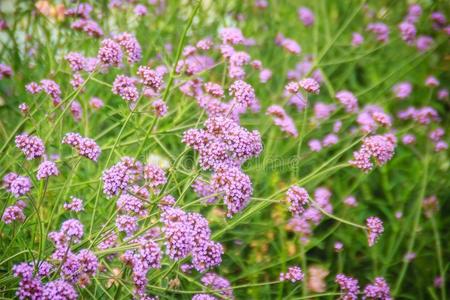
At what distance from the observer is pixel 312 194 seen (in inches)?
105

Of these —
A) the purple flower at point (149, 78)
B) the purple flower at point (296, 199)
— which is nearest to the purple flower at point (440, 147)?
the purple flower at point (296, 199)

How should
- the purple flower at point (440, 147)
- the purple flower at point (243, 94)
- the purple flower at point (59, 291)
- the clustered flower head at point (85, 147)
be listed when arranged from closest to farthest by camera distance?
the purple flower at point (59, 291) < the clustered flower head at point (85, 147) < the purple flower at point (243, 94) < the purple flower at point (440, 147)

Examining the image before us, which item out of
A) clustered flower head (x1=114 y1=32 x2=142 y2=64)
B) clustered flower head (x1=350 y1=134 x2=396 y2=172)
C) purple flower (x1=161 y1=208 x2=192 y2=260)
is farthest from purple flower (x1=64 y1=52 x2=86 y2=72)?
clustered flower head (x1=350 y1=134 x2=396 y2=172)

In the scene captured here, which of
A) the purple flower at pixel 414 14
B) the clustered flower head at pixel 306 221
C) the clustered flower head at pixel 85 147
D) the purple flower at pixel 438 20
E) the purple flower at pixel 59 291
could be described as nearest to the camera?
the purple flower at pixel 59 291

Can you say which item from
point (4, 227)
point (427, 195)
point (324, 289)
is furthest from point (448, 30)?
point (4, 227)

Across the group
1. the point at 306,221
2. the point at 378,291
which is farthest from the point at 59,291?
the point at 306,221

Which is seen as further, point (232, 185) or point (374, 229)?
point (374, 229)

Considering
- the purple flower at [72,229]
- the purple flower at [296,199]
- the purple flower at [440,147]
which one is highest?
the purple flower at [440,147]

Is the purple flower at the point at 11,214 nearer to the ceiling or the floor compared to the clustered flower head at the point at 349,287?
nearer to the ceiling

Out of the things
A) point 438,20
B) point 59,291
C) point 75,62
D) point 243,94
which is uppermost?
point 438,20

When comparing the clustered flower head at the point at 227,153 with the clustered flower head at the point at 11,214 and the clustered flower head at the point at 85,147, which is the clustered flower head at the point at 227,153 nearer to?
the clustered flower head at the point at 85,147

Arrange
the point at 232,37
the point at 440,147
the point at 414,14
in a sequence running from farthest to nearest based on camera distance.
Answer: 1. the point at 414,14
2. the point at 440,147
3. the point at 232,37

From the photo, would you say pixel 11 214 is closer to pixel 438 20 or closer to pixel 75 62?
pixel 75 62

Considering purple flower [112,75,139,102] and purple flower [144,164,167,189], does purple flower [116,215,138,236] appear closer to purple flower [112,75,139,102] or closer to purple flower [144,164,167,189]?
purple flower [144,164,167,189]
